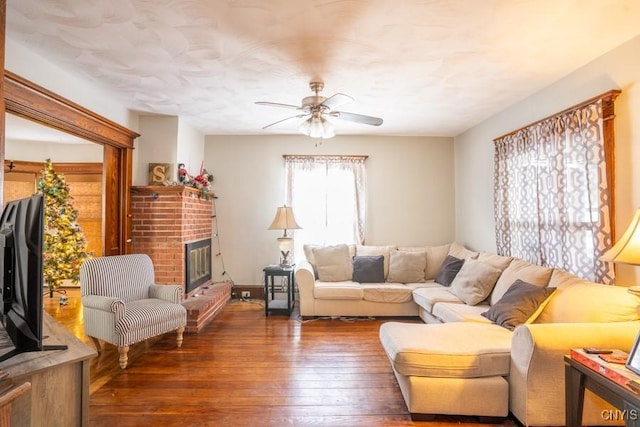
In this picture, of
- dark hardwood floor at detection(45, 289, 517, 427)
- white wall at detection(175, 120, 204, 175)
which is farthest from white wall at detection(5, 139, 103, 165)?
dark hardwood floor at detection(45, 289, 517, 427)

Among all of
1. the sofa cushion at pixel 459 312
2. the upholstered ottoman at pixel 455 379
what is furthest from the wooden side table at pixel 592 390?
the sofa cushion at pixel 459 312

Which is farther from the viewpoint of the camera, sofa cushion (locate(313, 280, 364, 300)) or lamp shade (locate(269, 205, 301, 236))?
lamp shade (locate(269, 205, 301, 236))

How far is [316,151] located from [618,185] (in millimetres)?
A: 3567

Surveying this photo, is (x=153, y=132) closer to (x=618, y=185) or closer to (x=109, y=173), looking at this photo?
(x=109, y=173)

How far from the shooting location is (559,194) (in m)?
2.79

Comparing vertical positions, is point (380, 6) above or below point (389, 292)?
above

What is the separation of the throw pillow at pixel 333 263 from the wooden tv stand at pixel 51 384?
3.01m

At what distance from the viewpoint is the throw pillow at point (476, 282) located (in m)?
A: 3.17

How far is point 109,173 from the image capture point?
360 cm

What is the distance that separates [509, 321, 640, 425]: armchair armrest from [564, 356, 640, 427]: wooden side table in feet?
0.34

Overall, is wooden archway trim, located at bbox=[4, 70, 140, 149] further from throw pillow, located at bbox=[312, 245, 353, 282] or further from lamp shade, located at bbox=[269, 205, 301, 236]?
throw pillow, located at bbox=[312, 245, 353, 282]

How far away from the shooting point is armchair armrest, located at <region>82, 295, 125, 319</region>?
269cm

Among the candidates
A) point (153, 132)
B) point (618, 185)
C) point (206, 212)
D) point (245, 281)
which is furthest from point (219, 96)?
point (618, 185)

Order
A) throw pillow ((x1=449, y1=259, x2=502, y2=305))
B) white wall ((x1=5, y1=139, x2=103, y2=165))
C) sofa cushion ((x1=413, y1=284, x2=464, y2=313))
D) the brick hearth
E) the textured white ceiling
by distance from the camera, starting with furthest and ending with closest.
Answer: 1. white wall ((x1=5, y1=139, x2=103, y2=165))
2. the brick hearth
3. sofa cushion ((x1=413, y1=284, x2=464, y2=313))
4. throw pillow ((x1=449, y1=259, x2=502, y2=305))
5. the textured white ceiling
